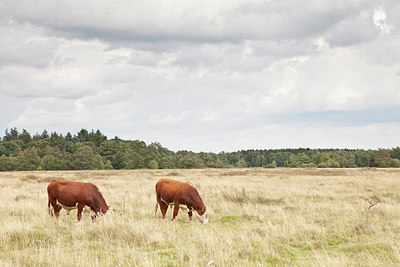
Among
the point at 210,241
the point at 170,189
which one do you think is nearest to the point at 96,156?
the point at 170,189

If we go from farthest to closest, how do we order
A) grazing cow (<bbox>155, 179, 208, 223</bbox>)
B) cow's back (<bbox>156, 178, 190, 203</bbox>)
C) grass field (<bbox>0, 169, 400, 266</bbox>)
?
cow's back (<bbox>156, 178, 190, 203</bbox>) < grazing cow (<bbox>155, 179, 208, 223</bbox>) < grass field (<bbox>0, 169, 400, 266</bbox>)

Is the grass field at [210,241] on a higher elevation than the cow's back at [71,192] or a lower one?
lower

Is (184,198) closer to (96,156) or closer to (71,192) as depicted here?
(71,192)

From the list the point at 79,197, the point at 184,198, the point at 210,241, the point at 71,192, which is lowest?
the point at 210,241

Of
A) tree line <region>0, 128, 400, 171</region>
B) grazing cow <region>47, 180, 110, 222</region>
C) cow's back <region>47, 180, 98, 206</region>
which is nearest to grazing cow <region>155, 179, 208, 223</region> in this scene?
grazing cow <region>47, 180, 110, 222</region>

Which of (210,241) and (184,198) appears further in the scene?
(184,198)

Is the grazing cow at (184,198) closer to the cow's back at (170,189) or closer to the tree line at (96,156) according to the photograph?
the cow's back at (170,189)

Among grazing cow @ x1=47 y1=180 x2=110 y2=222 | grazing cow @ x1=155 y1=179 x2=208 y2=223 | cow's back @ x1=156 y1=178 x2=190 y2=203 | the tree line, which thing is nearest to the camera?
grazing cow @ x1=47 y1=180 x2=110 y2=222

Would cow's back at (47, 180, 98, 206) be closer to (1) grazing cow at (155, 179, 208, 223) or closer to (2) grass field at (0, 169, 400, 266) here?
(2) grass field at (0, 169, 400, 266)

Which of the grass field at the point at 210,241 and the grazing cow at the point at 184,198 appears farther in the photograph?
the grazing cow at the point at 184,198

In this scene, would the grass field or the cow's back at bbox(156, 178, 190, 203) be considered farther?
the cow's back at bbox(156, 178, 190, 203)

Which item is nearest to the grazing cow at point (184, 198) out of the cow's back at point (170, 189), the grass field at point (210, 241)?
the cow's back at point (170, 189)

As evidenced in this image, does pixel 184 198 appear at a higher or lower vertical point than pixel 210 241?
higher

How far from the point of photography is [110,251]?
7.07m
